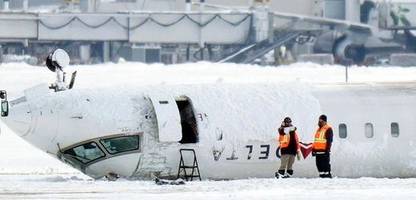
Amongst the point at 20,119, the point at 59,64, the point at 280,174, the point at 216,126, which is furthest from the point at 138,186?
the point at 59,64

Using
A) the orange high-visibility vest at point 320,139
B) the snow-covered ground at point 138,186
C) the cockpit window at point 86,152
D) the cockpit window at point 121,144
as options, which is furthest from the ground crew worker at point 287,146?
the cockpit window at point 86,152

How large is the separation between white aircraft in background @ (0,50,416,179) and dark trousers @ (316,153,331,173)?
0.39m

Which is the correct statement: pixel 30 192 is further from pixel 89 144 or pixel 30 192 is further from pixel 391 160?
pixel 391 160

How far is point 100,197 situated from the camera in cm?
3325

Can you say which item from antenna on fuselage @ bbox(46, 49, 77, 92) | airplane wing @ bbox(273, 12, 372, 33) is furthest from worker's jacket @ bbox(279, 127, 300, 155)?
airplane wing @ bbox(273, 12, 372, 33)

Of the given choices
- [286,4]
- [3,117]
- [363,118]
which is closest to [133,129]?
[3,117]

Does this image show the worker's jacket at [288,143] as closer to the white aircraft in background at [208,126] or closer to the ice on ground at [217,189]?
the white aircraft in background at [208,126]

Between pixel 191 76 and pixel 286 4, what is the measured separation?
188 feet

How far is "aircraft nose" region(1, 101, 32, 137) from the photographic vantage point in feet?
126

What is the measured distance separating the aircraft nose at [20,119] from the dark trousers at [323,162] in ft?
26.6

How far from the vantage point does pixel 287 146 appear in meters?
38.8

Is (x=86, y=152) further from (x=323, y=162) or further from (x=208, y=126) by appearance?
(x=323, y=162)

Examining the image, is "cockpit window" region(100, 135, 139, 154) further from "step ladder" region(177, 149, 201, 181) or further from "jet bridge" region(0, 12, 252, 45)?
"jet bridge" region(0, 12, 252, 45)

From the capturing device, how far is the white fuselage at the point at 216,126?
3850 centimetres
